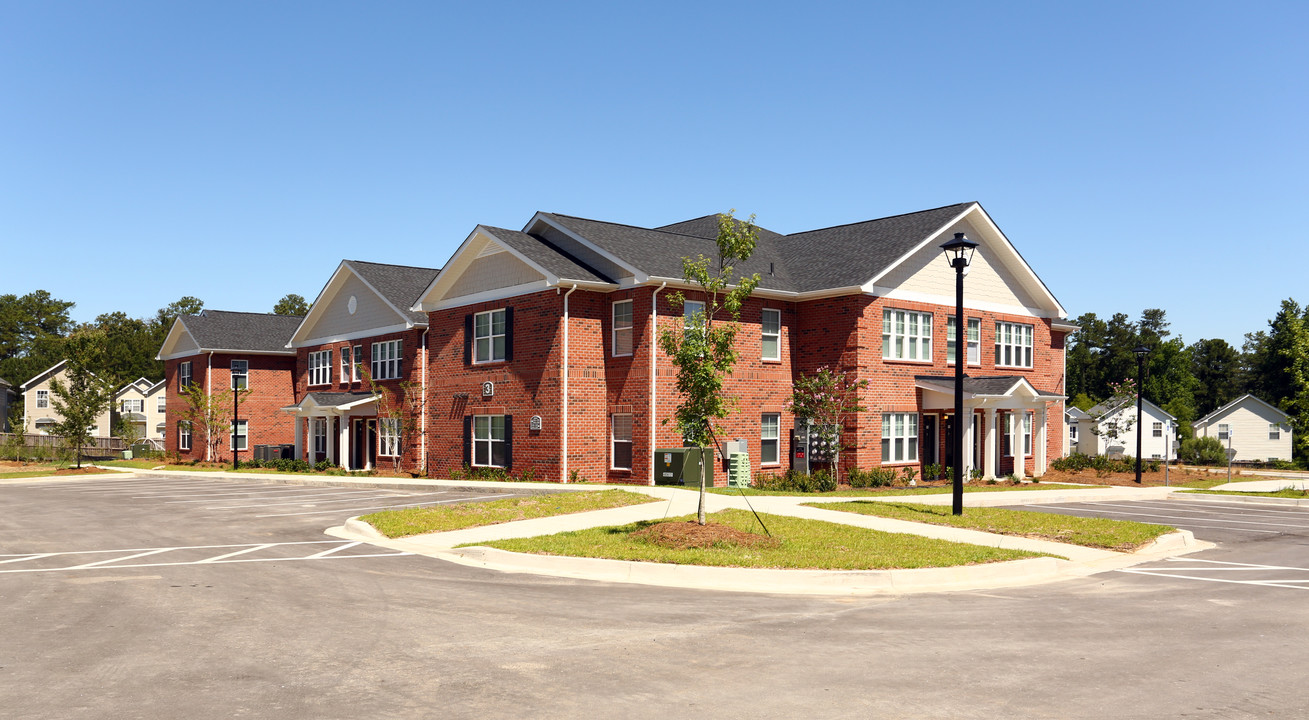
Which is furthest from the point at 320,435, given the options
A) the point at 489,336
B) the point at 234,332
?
the point at 489,336

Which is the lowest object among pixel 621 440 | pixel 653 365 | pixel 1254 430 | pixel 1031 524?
pixel 1254 430

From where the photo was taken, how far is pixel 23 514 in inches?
899

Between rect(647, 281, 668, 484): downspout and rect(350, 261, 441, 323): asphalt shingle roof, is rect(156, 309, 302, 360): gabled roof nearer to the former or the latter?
rect(350, 261, 441, 323): asphalt shingle roof

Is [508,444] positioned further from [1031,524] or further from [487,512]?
[1031,524]

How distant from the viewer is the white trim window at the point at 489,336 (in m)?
33.0

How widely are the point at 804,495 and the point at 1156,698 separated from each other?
17632mm

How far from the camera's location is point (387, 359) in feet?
133

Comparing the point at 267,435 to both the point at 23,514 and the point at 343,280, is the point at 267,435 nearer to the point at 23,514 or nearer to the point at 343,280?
the point at 343,280

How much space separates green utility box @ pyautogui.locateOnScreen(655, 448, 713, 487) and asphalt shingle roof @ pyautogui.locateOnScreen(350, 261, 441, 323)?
45.5 ft

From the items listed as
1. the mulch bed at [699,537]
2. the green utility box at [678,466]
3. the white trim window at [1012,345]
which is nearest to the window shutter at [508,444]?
the green utility box at [678,466]

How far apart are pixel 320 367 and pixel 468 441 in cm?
1450

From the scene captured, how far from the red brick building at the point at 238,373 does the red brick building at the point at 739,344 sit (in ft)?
59.1

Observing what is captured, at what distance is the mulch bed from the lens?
1511cm

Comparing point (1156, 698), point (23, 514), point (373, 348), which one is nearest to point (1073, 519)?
point (1156, 698)
